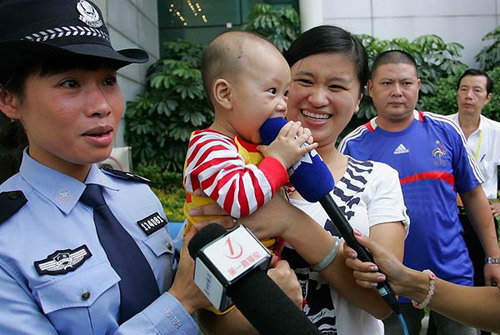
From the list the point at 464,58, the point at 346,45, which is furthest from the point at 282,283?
the point at 464,58

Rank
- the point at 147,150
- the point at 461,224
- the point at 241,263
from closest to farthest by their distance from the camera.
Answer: the point at 241,263, the point at 461,224, the point at 147,150

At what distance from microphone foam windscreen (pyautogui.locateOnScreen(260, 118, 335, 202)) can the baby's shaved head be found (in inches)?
8.9

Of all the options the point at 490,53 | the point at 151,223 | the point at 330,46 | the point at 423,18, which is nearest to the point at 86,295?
the point at 151,223

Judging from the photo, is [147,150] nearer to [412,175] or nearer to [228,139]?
[412,175]

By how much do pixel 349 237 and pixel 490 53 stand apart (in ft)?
29.9

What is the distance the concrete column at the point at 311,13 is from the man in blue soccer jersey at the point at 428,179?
5569mm

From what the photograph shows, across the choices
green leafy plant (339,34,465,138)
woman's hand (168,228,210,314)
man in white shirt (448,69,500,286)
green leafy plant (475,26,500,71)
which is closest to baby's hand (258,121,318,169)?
woman's hand (168,228,210,314)

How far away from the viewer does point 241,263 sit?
863 millimetres

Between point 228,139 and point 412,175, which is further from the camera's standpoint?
point 412,175

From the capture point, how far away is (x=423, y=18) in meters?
9.57

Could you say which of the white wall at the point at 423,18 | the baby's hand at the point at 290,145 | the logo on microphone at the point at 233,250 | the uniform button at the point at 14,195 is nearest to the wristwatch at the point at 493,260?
the baby's hand at the point at 290,145

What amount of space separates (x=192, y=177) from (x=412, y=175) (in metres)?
2.21

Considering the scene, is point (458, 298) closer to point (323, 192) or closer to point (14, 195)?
point (323, 192)

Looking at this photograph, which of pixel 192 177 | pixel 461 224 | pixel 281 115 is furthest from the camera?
pixel 461 224
